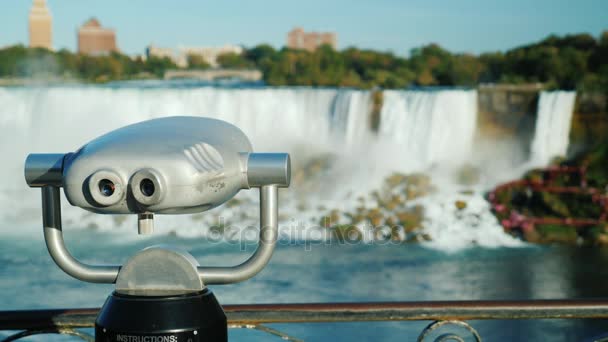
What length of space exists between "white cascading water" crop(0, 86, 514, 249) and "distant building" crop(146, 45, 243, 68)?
12.8 metres

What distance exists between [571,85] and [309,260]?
344 inches

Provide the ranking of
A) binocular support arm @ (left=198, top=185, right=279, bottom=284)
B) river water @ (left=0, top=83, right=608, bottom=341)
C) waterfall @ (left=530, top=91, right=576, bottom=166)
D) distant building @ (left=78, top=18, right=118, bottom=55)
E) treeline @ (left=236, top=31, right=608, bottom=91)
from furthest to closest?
distant building @ (left=78, top=18, right=118, bottom=55), treeline @ (left=236, top=31, right=608, bottom=91), waterfall @ (left=530, top=91, right=576, bottom=166), river water @ (left=0, top=83, right=608, bottom=341), binocular support arm @ (left=198, top=185, right=279, bottom=284)

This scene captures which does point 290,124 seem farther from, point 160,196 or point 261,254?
point 160,196

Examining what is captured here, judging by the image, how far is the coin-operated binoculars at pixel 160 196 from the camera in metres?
1.11

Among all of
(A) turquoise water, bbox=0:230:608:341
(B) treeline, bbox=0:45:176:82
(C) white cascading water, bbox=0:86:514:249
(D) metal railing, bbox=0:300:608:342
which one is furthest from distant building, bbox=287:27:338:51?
(D) metal railing, bbox=0:300:608:342

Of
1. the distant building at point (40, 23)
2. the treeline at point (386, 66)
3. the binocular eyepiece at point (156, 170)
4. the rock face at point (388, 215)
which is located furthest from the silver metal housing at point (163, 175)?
the distant building at point (40, 23)

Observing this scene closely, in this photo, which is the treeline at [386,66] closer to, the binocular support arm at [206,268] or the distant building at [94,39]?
the distant building at [94,39]

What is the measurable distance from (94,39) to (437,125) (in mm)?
17919

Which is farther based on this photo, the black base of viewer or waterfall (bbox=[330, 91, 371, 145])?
waterfall (bbox=[330, 91, 371, 145])

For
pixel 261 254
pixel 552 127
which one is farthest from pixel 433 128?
pixel 261 254

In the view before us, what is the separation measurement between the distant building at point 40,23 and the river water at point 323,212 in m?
12.4

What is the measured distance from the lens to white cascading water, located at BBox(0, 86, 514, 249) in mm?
17250

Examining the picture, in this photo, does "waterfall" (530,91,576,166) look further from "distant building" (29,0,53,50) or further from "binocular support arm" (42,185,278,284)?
"distant building" (29,0,53,50)

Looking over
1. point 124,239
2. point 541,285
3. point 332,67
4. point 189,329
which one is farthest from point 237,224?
point 189,329
